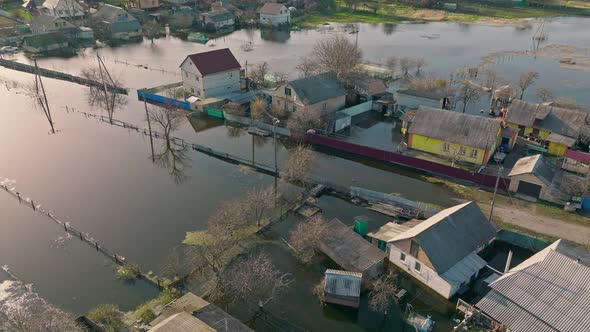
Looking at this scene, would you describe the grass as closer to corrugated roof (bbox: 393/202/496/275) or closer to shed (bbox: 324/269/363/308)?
corrugated roof (bbox: 393/202/496/275)

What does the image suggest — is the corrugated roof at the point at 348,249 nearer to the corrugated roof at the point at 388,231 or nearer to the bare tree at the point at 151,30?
the corrugated roof at the point at 388,231

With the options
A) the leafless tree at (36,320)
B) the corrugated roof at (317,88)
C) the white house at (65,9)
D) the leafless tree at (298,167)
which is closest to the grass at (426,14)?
the white house at (65,9)

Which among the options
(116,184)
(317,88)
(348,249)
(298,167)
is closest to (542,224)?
(348,249)

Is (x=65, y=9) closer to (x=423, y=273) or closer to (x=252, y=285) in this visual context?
(x=252, y=285)

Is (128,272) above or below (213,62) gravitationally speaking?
below

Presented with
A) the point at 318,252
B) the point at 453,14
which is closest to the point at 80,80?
the point at 318,252

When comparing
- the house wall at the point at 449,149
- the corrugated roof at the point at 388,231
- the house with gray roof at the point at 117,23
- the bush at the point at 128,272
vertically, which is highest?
the house with gray roof at the point at 117,23
